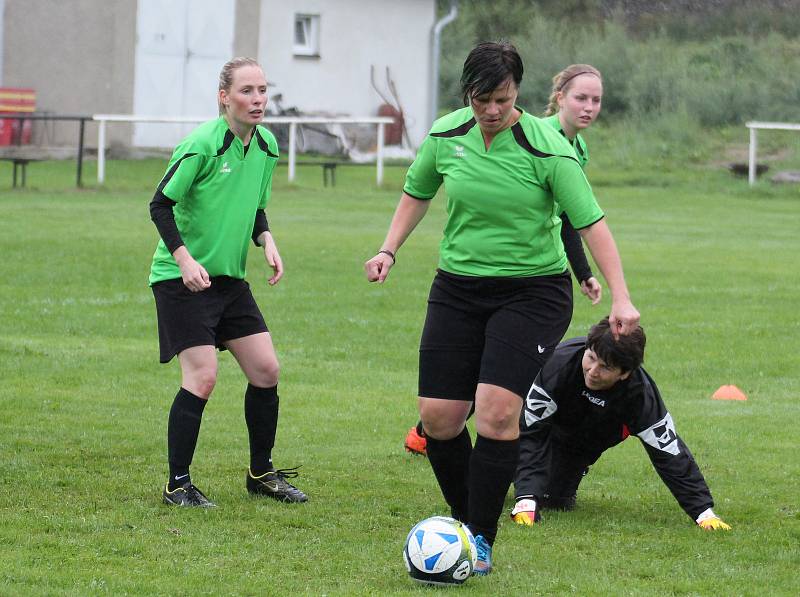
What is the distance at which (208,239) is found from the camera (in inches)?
244

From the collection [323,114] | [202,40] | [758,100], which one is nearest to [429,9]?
[323,114]

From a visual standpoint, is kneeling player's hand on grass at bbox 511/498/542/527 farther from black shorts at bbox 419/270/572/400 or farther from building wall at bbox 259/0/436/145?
building wall at bbox 259/0/436/145

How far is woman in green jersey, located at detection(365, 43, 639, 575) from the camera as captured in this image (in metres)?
5.16

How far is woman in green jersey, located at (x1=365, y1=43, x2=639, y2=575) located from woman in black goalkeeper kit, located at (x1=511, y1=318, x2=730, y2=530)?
2.24 ft

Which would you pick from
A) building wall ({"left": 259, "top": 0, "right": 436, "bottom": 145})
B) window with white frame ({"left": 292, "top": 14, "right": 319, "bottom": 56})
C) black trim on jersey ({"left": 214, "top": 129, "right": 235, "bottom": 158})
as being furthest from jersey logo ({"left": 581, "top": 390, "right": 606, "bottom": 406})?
window with white frame ({"left": 292, "top": 14, "right": 319, "bottom": 56})

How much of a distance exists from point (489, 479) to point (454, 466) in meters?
0.38

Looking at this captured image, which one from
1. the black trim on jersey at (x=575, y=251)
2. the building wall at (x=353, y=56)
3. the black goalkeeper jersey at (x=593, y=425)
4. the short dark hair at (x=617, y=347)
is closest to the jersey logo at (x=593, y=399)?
the black goalkeeper jersey at (x=593, y=425)

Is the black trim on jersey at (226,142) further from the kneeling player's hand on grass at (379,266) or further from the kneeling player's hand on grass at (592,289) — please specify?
the kneeling player's hand on grass at (592,289)

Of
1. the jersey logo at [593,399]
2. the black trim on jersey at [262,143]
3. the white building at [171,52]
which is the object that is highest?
the white building at [171,52]

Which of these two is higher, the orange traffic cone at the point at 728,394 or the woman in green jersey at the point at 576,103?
the woman in green jersey at the point at 576,103

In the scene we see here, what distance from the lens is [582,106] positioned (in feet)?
23.8

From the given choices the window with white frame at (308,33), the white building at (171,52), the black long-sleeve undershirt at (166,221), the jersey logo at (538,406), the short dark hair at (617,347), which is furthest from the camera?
the window with white frame at (308,33)

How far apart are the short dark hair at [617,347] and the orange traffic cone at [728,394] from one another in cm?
390

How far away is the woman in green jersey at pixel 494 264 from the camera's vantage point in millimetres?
5164
